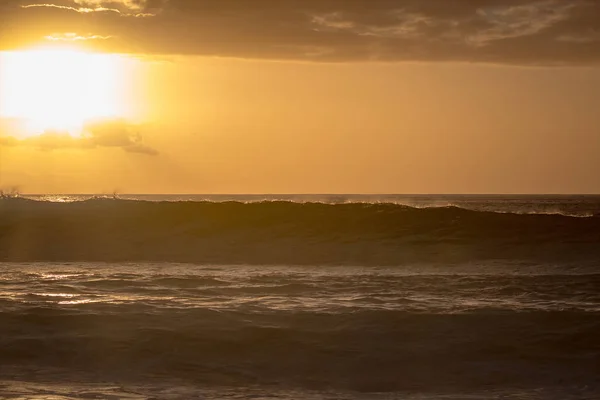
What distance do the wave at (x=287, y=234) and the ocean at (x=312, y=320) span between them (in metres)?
0.17

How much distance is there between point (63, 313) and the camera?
1373 centimetres

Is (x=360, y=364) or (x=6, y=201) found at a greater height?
(x=6, y=201)

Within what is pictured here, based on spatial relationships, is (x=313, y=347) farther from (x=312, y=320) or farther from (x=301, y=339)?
(x=312, y=320)

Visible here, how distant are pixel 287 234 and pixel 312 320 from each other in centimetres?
1509

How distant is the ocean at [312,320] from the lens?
10461 mm

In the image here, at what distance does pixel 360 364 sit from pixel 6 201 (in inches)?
1239

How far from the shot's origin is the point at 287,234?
93.3 ft

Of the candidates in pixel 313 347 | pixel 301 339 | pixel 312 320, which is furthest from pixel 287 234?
pixel 313 347

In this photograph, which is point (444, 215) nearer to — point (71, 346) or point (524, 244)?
point (524, 244)

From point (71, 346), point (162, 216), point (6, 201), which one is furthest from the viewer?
point (6, 201)

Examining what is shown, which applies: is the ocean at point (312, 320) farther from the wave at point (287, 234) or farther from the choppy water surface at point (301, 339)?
the wave at point (287, 234)

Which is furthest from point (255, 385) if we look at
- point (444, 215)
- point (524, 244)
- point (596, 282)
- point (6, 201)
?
point (6, 201)

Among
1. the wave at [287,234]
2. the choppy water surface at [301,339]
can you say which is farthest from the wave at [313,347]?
the wave at [287,234]

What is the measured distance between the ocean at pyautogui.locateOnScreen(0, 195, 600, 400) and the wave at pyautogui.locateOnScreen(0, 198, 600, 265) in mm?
174
